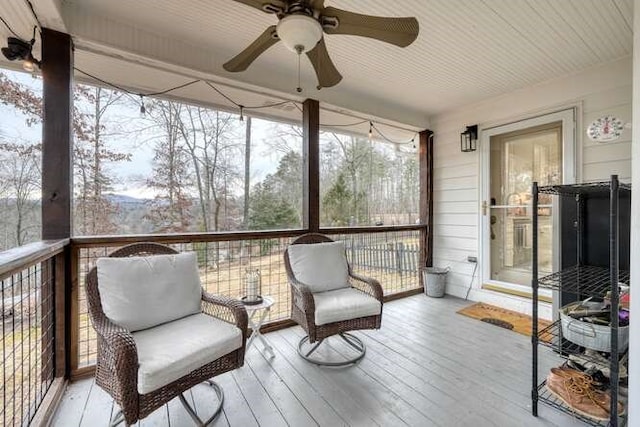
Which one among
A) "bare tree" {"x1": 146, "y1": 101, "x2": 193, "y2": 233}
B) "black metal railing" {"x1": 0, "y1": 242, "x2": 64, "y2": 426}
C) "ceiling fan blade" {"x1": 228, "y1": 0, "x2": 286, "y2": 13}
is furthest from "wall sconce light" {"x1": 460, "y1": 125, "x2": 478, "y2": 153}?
"black metal railing" {"x1": 0, "y1": 242, "x2": 64, "y2": 426}

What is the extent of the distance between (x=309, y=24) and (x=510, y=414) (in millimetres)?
2548

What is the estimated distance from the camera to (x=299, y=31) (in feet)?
4.93

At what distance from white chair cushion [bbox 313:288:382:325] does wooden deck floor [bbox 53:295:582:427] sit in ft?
1.37

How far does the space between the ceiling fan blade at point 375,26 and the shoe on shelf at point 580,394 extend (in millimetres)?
2225

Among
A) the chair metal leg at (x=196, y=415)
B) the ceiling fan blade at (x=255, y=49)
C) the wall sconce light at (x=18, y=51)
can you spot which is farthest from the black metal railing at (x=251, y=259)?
the ceiling fan blade at (x=255, y=49)

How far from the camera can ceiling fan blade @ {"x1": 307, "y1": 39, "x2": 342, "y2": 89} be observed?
1.85m

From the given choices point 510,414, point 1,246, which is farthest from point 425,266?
point 1,246

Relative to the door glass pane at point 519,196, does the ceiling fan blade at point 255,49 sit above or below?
above

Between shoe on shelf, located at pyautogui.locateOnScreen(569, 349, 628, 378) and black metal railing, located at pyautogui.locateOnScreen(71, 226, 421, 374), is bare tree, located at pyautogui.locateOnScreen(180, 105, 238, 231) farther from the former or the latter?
shoe on shelf, located at pyautogui.locateOnScreen(569, 349, 628, 378)

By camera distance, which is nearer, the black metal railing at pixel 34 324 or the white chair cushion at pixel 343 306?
the black metal railing at pixel 34 324

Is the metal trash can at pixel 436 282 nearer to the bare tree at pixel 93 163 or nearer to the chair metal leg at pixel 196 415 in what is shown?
the chair metal leg at pixel 196 415

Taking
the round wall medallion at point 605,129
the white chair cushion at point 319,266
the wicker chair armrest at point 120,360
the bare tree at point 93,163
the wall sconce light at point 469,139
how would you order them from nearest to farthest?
1. the wicker chair armrest at point 120,360
2. the white chair cushion at point 319,266
3. the round wall medallion at point 605,129
4. the bare tree at point 93,163
5. the wall sconce light at point 469,139

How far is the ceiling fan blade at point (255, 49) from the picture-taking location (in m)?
1.69

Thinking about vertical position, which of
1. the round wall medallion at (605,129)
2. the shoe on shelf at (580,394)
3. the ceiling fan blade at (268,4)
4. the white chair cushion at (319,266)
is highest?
the ceiling fan blade at (268,4)
